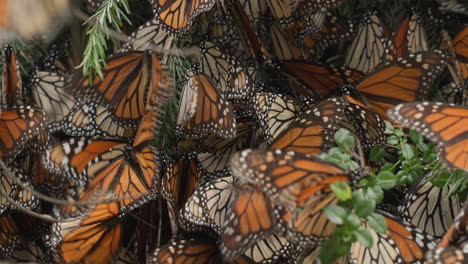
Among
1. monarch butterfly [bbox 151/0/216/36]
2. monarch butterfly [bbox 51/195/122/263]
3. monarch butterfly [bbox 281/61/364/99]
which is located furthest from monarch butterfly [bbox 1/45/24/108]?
monarch butterfly [bbox 281/61/364/99]

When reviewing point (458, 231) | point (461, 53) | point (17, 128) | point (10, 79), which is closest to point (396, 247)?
point (458, 231)

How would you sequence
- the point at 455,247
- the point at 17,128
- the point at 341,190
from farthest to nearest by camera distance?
the point at 17,128 → the point at 455,247 → the point at 341,190

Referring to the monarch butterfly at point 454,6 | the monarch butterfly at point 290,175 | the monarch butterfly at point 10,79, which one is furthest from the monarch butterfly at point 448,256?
the monarch butterfly at point 10,79

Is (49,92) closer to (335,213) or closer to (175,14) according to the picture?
(175,14)

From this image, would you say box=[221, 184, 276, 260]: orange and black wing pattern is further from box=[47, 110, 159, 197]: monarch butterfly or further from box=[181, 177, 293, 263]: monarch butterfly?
box=[47, 110, 159, 197]: monarch butterfly

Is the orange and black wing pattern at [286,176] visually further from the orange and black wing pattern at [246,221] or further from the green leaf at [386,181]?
the orange and black wing pattern at [246,221]

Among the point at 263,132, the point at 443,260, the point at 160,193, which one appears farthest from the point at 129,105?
the point at 443,260

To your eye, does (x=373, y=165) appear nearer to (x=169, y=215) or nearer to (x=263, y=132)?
(x=263, y=132)
